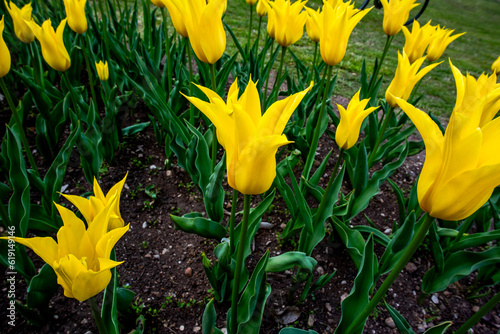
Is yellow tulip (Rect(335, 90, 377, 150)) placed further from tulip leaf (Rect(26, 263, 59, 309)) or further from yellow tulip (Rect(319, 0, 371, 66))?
tulip leaf (Rect(26, 263, 59, 309))

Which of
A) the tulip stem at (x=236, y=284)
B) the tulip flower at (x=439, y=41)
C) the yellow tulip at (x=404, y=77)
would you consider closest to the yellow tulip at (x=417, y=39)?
the tulip flower at (x=439, y=41)

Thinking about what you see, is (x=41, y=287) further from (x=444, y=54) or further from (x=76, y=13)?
(x=444, y=54)

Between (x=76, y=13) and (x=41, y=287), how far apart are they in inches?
59.2

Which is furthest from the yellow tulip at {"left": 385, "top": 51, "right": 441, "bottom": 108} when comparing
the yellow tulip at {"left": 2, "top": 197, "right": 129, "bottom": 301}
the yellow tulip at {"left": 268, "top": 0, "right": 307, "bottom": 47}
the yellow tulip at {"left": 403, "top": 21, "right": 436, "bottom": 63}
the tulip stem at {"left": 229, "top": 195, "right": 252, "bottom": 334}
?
the yellow tulip at {"left": 2, "top": 197, "right": 129, "bottom": 301}

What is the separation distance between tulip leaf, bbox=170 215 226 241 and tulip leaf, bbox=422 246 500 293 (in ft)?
3.33

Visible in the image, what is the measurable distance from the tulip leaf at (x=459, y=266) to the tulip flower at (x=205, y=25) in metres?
1.36

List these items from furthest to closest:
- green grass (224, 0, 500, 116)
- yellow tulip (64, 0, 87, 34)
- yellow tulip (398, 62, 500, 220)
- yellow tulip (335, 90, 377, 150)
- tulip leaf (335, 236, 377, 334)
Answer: green grass (224, 0, 500, 116) < yellow tulip (64, 0, 87, 34) < yellow tulip (335, 90, 377, 150) < tulip leaf (335, 236, 377, 334) < yellow tulip (398, 62, 500, 220)

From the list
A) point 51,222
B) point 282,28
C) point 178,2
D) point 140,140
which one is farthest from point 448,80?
point 51,222

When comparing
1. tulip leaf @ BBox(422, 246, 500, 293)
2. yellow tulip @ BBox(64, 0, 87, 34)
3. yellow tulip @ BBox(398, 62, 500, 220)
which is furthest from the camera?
yellow tulip @ BBox(64, 0, 87, 34)

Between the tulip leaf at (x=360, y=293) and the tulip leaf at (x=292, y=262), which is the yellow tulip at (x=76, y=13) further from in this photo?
the tulip leaf at (x=360, y=293)

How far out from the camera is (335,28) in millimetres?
1495

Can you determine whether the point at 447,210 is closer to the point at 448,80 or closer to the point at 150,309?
the point at 150,309

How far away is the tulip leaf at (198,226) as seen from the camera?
1452 mm

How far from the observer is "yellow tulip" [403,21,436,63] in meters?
1.95
